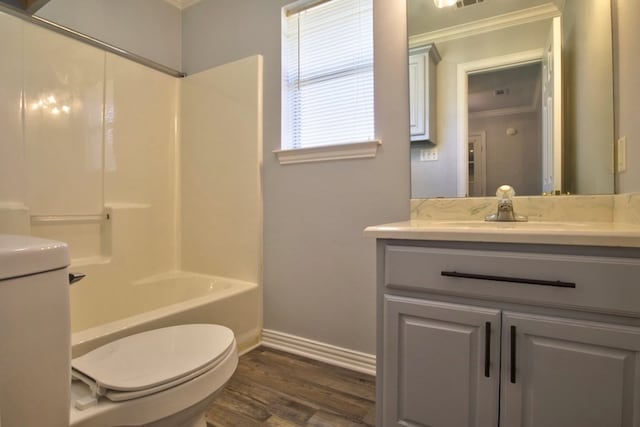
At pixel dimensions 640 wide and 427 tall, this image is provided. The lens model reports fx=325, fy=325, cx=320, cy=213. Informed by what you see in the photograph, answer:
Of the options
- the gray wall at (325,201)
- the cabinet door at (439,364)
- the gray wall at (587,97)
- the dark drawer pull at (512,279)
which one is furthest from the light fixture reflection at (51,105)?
the gray wall at (587,97)

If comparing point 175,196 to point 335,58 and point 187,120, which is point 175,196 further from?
point 335,58

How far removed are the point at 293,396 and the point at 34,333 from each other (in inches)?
44.8

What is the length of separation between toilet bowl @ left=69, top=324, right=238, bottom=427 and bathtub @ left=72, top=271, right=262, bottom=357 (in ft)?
0.98

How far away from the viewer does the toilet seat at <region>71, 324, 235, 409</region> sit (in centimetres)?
89

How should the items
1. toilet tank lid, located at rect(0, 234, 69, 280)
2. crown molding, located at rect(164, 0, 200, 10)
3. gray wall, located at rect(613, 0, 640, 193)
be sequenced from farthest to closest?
crown molding, located at rect(164, 0, 200, 10)
gray wall, located at rect(613, 0, 640, 193)
toilet tank lid, located at rect(0, 234, 69, 280)

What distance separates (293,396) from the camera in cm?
151

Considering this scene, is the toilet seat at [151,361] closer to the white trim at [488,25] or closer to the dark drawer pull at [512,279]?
the dark drawer pull at [512,279]

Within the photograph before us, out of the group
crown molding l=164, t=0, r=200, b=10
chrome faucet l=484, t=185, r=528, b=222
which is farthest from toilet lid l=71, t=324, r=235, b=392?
crown molding l=164, t=0, r=200, b=10

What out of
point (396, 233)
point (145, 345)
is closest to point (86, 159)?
point (145, 345)

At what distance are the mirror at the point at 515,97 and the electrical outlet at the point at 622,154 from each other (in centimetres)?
4

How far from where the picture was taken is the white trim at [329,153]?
1.70 metres

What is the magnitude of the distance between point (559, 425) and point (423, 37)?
5.25 feet

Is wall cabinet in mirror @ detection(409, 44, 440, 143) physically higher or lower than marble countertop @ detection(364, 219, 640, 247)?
higher

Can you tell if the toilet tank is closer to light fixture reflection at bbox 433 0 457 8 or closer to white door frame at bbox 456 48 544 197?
white door frame at bbox 456 48 544 197
